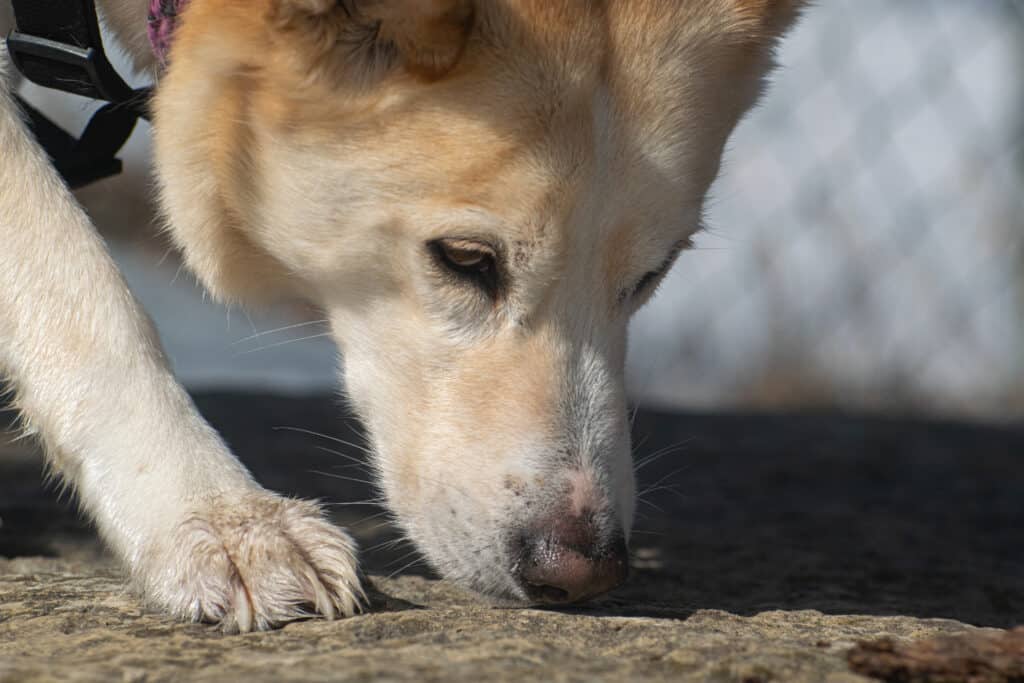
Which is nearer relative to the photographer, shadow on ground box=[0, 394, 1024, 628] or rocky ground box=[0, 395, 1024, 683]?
rocky ground box=[0, 395, 1024, 683]

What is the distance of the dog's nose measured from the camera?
1.98m

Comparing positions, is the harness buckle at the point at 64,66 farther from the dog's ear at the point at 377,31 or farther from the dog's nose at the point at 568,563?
the dog's nose at the point at 568,563

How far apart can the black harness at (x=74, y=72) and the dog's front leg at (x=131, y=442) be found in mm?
122

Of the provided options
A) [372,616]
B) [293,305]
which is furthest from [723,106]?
[372,616]

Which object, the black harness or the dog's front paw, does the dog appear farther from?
the black harness

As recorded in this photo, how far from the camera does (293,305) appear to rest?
2713mm

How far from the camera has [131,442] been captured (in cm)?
204

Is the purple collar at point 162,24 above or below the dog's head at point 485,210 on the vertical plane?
above

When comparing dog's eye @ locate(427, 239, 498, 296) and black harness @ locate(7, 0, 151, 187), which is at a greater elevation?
black harness @ locate(7, 0, 151, 187)

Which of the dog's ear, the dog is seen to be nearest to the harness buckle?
the dog

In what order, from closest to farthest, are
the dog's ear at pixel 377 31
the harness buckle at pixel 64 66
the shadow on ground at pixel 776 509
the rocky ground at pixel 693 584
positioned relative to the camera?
the rocky ground at pixel 693 584 < the dog's ear at pixel 377 31 < the harness buckle at pixel 64 66 < the shadow on ground at pixel 776 509

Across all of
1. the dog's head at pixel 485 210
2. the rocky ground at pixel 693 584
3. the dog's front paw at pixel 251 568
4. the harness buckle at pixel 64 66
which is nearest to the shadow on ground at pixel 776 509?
the rocky ground at pixel 693 584

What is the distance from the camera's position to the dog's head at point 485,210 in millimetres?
2078

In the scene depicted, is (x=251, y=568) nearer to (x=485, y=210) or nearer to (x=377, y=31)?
(x=485, y=210)
